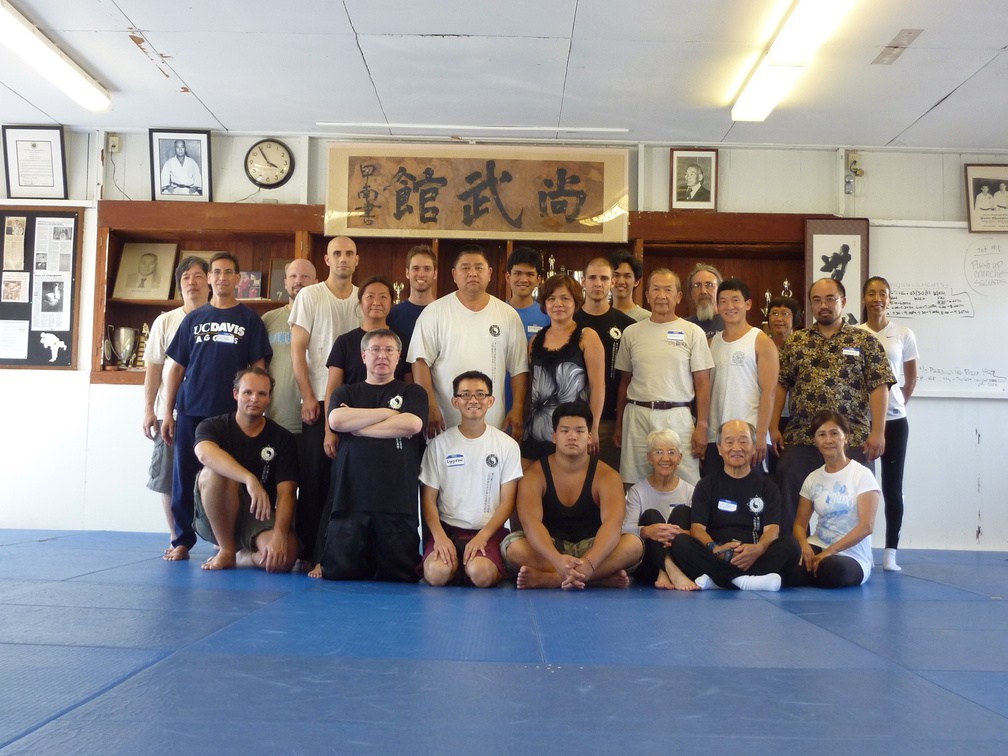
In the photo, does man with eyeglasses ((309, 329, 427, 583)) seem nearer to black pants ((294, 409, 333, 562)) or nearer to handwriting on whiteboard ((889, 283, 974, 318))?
black pants ((294, 409, 333, 562))

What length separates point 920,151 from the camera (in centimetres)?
628

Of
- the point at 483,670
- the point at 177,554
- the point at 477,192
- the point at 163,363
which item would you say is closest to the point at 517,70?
the point at 477,192

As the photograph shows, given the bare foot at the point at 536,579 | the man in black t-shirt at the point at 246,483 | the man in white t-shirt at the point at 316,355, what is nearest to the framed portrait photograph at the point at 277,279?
the man in white t-shirt at the point at 316,355

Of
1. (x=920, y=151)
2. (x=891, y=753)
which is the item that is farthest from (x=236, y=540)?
(x=920, y=151)

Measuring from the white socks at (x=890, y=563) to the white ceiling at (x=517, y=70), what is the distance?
2840 mm

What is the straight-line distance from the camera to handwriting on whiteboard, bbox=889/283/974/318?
610cm

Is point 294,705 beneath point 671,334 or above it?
beneath

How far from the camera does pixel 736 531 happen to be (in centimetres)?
369

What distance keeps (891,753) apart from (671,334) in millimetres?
2641

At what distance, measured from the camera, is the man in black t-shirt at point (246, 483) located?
12.5 ft

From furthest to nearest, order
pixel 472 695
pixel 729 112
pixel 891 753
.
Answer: pixel 729 112 → pixel 472 695 → pixel 891 753

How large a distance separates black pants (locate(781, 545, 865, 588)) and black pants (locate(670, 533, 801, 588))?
4.5 inches

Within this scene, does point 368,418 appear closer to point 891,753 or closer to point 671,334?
point 671,334

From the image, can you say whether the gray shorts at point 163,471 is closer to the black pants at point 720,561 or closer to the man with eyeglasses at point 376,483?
the man with eyeglasses at point 376,483
